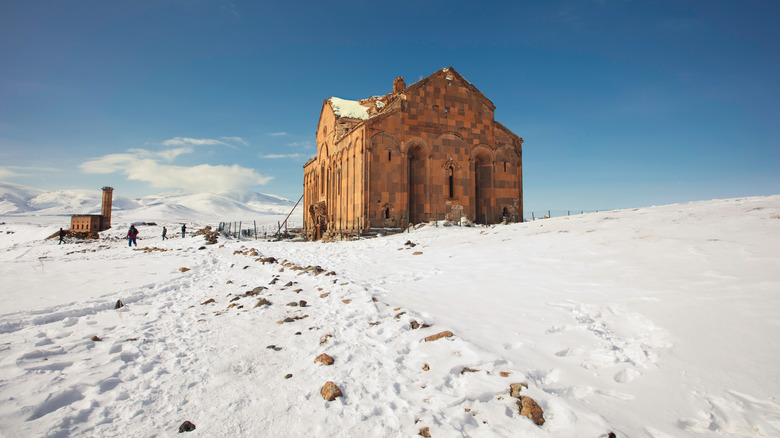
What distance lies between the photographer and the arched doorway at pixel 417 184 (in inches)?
866

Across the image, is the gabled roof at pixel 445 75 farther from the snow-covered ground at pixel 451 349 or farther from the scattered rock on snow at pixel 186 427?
the scattered rock on snow at pixel 186 427

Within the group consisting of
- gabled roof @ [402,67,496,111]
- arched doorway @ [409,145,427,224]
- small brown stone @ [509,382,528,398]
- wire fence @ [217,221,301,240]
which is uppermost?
gabled roof @ [402,67,496,111]

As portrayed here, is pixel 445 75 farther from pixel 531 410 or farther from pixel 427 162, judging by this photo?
pixel 531 410

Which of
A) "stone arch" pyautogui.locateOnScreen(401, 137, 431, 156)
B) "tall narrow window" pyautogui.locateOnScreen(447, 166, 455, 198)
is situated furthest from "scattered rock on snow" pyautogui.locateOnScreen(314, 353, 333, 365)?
"tall narrow window" pyautogui.locateOnScreen(447, 166, 455, 198)

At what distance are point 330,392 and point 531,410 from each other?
1901 mm

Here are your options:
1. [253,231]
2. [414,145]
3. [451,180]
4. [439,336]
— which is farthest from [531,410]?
[253,231]

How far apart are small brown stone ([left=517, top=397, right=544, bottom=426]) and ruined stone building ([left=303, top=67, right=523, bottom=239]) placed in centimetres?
1706

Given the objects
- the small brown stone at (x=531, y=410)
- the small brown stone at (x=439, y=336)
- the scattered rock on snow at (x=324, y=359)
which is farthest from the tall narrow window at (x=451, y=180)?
the small brown stone at (x=531, y=410)

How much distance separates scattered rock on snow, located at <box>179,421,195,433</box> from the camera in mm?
3154

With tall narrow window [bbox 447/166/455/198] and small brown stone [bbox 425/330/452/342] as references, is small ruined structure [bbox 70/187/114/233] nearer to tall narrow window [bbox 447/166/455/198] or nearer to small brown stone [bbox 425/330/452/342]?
tall narrow window [bbox 447/166/455/198]

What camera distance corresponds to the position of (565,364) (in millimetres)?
3846

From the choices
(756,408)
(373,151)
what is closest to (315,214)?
(373,151)

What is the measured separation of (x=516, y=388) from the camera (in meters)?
3.38

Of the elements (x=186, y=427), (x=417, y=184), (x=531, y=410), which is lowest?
(x=186, y=427)
